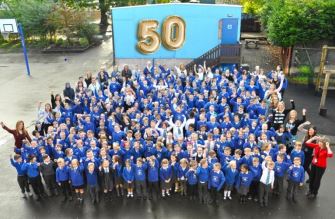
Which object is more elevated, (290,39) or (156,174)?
(290,39)

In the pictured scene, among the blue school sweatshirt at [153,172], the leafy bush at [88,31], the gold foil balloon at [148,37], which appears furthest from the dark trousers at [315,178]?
the leafy bush at [88,31]

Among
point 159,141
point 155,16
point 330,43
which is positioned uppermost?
point 155,16

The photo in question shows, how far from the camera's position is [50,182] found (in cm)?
833

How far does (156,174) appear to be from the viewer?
805cm

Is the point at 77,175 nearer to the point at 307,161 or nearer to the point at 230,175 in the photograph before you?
the point at 230,175

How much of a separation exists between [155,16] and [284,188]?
11599mm

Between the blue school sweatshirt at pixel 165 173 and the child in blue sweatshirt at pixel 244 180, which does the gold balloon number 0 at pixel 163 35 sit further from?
the child in blue sweatshirt at pixel 244 180

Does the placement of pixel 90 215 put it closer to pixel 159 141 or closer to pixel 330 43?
pixel 159 141

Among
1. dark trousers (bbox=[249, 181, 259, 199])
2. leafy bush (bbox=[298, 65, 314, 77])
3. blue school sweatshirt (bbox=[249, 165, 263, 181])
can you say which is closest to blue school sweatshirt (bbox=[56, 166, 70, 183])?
blue school sweatshirt (bbox=[249, 165, 263, 181])

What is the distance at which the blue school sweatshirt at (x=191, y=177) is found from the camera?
7.87m

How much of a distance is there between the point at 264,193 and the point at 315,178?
1.31 meters

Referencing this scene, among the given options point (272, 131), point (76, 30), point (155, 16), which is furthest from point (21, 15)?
point (272, 131)

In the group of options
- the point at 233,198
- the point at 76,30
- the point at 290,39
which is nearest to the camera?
the point at 233,198

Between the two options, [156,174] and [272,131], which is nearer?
[156,174]
